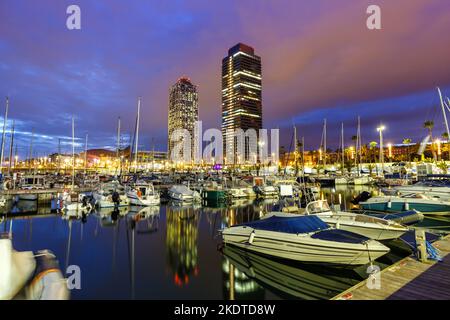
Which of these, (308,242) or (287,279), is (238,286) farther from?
(308,242)

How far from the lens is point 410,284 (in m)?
8.48

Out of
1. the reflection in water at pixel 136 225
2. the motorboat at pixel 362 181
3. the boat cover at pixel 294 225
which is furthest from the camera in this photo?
the motorboat at pixel 362 181

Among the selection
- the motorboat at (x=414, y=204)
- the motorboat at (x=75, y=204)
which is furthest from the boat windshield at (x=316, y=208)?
the motorboat at (x=75, y=204)

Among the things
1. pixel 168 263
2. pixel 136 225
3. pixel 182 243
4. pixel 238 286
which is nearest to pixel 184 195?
pixel 136 225

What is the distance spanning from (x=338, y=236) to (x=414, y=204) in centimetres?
1841

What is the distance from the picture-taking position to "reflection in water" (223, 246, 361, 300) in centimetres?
1104

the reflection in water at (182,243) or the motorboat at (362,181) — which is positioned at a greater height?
the motorboat at (362,181)

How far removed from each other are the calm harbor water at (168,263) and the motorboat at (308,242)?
67 cm

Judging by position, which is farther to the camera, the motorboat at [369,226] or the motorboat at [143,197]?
the motorboat at [143,197]

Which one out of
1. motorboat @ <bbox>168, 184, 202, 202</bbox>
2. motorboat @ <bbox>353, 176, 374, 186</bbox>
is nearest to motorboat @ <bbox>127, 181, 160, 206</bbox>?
motorboat @ <bbox>168, 184, 202, 202</bbox>

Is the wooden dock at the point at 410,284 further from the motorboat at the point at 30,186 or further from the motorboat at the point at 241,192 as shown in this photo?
the motorboat at the point at 30,186

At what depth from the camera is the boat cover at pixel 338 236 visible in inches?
488
